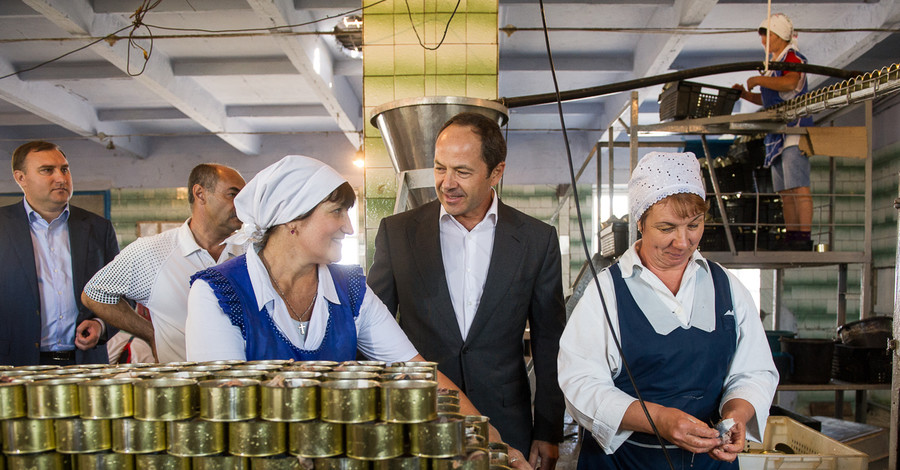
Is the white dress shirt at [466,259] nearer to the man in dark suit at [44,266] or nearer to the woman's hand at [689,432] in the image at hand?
the woman's hand at [689,432]

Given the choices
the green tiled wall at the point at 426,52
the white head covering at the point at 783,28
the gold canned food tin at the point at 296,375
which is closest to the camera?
the gold canned food tin at the point at 296,375

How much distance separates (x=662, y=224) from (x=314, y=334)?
107 cm

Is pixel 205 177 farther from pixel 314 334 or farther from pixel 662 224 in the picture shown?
pixel 662 224

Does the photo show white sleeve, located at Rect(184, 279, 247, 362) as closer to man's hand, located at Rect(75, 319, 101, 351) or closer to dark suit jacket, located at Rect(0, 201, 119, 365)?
man's hand, located at Rect(75, 319, 101, 351)

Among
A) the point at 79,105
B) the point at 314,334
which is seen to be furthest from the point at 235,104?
the point at 314,334

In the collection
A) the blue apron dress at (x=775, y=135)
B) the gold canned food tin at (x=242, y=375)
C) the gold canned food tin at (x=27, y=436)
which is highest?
the blue apron dress at (x=775, y=135)

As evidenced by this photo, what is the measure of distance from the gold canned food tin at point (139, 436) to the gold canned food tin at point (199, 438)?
4cm

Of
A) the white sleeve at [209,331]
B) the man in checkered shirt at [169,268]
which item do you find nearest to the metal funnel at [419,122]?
the man in checkered shirt at [169,268]

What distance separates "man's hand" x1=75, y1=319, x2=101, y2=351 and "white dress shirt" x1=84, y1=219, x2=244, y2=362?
0.49 metres

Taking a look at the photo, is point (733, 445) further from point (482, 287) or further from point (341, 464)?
point (341, 464)

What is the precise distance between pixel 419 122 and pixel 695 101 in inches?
112

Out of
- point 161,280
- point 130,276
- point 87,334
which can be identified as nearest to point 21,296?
point 87,334

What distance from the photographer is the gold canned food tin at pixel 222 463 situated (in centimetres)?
Result: 93

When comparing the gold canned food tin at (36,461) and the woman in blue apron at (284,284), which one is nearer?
the gold canned food tin at (36,461)
